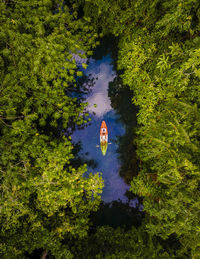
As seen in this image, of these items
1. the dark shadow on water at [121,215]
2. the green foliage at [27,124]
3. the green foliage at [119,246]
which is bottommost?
the green foliage at [119,246]

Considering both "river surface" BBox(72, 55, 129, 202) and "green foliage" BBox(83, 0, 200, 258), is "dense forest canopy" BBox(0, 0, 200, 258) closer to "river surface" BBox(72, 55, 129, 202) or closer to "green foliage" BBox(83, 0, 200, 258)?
"green foliage" BBox(83, 0, 200, 258)

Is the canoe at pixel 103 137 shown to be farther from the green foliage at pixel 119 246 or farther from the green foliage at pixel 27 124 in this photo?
the green foliage at pixel 119 246

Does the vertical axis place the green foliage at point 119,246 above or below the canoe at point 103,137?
below

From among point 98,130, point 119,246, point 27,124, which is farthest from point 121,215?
point 27,124

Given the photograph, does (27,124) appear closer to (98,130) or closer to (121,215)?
(98,130)

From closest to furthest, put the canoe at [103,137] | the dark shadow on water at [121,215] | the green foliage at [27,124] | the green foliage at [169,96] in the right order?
the green foliage at [169,96] < the green foliage at [27,124] < the canoe at [103,137] < the dark shadow on water at [121,215]

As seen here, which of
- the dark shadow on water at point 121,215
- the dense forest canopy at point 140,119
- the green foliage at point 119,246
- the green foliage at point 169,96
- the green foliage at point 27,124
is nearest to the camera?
the green foliage at point 169,96

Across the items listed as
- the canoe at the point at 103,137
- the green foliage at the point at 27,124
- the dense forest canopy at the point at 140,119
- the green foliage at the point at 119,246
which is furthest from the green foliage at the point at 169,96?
the canoe at the point at 103,137
